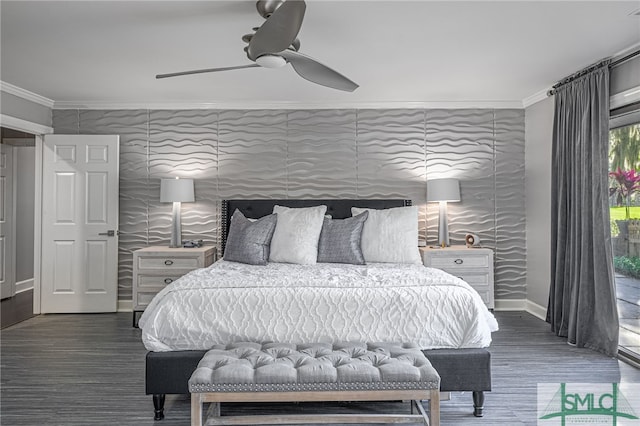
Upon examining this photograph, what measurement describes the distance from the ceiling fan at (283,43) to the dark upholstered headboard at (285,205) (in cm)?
213

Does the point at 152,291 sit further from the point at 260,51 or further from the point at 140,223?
the point at 260,51

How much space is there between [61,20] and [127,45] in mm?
529

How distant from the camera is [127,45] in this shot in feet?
11.6

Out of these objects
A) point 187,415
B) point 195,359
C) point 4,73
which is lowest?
point 187,415

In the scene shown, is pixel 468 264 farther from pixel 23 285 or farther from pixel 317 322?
pixel 23 285

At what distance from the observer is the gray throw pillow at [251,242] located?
13.6 ft

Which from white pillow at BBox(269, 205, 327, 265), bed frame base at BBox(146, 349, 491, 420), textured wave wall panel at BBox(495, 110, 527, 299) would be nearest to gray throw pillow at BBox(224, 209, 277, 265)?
white pillow at BBox(269, 205, 327, 265)

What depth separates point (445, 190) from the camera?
5.16 m

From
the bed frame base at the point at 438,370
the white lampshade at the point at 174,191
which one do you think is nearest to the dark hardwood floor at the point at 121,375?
the bed frame base at the point at 438,370

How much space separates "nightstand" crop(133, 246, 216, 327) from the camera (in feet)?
16.0

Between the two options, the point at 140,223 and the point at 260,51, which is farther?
the point at 140,223

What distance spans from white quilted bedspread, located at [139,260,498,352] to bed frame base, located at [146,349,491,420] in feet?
0.20

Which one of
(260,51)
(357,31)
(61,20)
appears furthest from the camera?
(357,31)

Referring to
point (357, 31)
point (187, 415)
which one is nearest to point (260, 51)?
point (357, 31)
